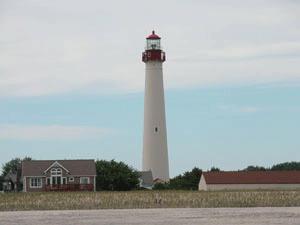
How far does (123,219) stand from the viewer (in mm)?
34438

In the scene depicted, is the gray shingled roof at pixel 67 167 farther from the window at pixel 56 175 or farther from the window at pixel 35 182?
the window at pixel 56 175

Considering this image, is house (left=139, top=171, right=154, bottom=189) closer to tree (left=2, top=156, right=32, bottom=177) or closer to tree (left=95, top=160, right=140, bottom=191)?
tree (left=95, top=160, right=140, bottom=191)

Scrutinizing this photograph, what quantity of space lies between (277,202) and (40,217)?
17105 millimetres

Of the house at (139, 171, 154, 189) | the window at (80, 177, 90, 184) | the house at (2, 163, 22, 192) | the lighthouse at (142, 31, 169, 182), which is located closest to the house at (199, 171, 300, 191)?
the lighthouse at (142, 31, 169, 182)

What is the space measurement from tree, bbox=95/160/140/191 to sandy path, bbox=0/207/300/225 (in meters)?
38.9

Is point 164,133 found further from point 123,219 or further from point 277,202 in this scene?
point 123,219

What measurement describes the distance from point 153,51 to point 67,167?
56.7 feet

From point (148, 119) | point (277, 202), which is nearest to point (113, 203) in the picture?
point (277, 202)

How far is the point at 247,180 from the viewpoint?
83.3m

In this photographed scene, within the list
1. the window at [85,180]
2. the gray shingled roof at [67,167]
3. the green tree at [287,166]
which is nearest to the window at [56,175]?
the gray shingled roof at [67,167]

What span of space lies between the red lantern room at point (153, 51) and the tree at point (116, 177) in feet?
43.8

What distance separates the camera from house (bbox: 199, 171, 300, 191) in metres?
81.1

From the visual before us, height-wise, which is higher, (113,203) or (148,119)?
(148,119)

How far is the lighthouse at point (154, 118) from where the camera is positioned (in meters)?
83.8
